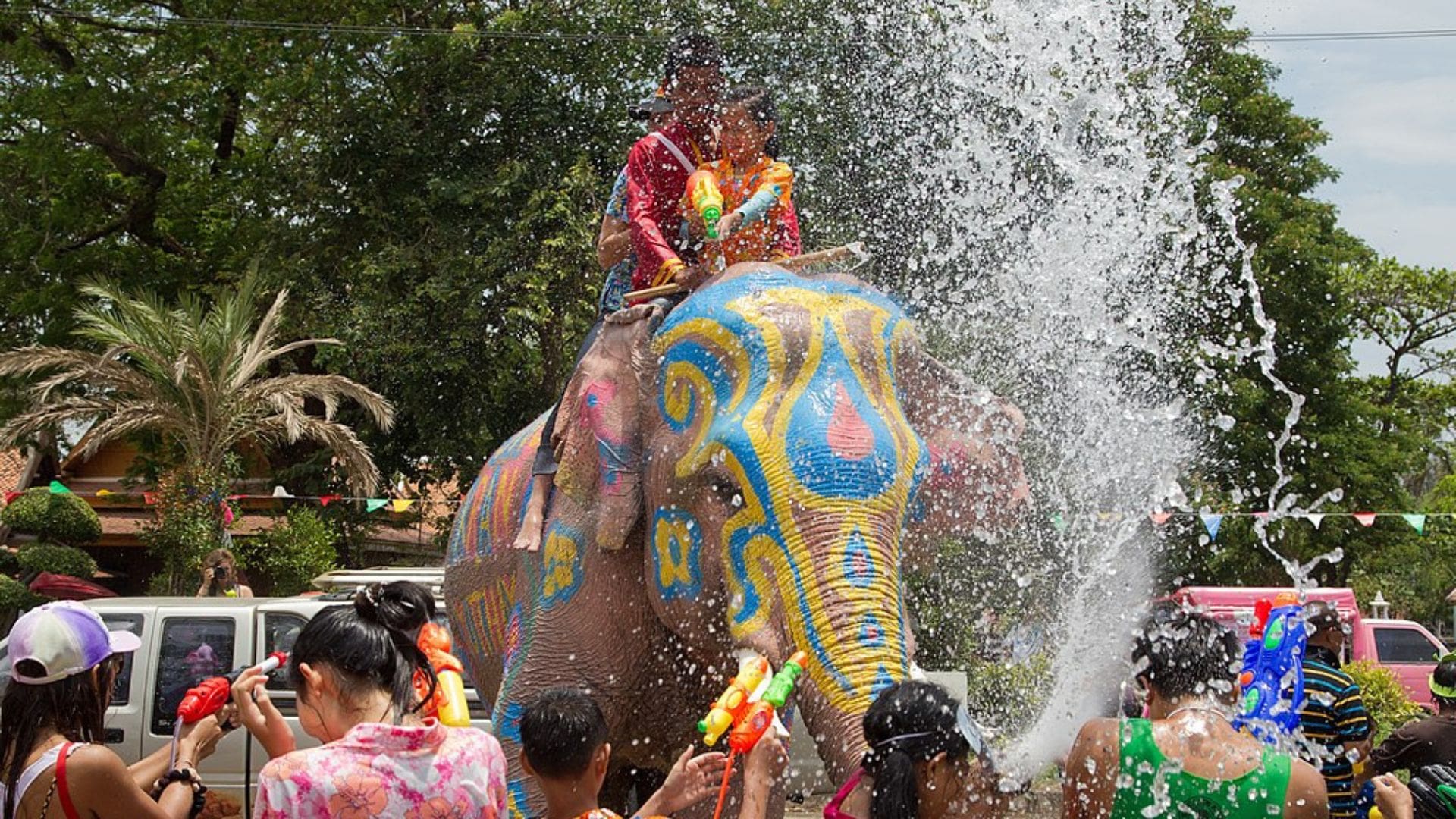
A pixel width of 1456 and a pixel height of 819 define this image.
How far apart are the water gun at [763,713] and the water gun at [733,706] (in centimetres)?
2

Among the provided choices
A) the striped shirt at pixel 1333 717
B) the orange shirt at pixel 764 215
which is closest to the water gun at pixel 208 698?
the orange shirt at pixel 764 215

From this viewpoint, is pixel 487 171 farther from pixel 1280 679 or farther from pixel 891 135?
pixel 1280 679

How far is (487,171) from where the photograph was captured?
1881 cm

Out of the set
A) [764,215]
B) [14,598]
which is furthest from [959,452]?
[14,598]

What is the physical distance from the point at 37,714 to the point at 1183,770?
2.62 m

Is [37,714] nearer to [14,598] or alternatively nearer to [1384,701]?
[1384,701]

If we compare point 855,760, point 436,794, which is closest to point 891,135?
point 855,760

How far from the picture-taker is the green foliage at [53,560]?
17.8 metres

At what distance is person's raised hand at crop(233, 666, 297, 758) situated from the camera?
3801 millimetres

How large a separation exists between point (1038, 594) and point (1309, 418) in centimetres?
628

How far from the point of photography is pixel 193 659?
34.2ft

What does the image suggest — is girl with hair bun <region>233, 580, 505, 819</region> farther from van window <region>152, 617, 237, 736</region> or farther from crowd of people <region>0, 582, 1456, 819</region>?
van window <region>152, 617, 237, 736</region>

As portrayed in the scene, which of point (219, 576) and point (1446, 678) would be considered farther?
point (219, 576)

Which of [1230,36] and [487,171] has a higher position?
[1230,36]
